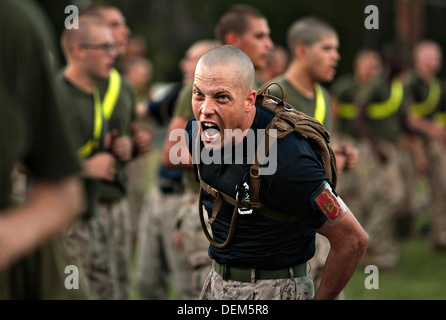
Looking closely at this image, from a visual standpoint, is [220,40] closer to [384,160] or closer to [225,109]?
[225,109]

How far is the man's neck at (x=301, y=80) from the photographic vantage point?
4953 mm

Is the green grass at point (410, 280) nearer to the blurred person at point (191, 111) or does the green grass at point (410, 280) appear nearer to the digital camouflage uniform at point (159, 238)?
the digital camouflage uniform at point (159, 238)

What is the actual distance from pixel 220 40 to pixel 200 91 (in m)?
2.46

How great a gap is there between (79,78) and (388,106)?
5.43 meters

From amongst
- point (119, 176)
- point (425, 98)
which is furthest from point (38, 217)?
point (425, 98)

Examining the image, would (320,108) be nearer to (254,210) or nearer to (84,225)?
(254,210)

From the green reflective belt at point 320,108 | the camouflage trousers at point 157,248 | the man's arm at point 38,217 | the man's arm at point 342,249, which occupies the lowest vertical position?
the camouflage trousers at point 157,248

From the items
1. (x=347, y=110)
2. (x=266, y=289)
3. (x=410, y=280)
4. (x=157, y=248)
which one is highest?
(x=347, y=110)

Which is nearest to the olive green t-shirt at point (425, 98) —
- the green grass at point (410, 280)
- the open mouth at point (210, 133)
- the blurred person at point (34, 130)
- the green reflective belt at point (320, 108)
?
the green grass at point (410, 280)

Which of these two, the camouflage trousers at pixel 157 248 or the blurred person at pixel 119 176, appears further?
the camouflage trousers at pixel 157 248

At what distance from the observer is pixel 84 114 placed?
5441 mm

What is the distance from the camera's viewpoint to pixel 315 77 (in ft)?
16.7
